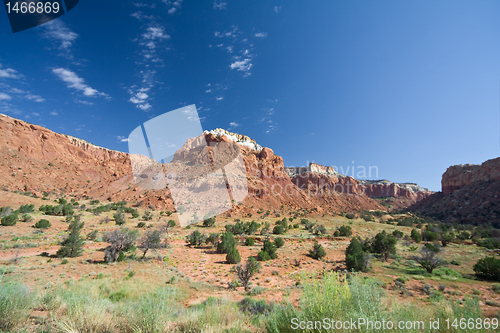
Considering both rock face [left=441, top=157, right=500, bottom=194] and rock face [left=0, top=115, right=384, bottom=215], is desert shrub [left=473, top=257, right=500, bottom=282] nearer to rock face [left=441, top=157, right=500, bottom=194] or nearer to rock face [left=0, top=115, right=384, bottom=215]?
rock face [left=0, top=115, right=384, bottom=215]

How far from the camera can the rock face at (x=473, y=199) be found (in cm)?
4650

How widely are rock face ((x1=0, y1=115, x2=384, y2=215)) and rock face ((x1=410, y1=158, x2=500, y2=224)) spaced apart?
24.6 m

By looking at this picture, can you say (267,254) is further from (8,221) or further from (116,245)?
(8,221)

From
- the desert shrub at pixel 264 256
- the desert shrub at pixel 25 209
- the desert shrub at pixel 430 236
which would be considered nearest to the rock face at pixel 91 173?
the desert shrub at pixel 25 209

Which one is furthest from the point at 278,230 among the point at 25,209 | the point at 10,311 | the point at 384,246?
the point at 25,209

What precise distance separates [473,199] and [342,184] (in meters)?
46.1

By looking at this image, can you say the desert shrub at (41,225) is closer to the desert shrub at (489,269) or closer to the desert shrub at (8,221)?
the desert shrub at (8,221)

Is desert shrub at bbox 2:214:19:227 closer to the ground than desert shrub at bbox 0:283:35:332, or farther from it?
farther from it

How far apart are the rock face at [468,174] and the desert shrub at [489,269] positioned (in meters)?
76.6

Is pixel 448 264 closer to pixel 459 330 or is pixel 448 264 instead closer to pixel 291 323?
pixel 459 330

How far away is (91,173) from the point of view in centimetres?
6350

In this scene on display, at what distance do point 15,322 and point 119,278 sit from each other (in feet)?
21.1

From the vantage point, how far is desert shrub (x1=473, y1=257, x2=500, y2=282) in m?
10.3

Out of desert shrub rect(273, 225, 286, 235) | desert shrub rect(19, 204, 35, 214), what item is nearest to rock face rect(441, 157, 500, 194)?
desert shrub rect(273, 225, 286, 235)
